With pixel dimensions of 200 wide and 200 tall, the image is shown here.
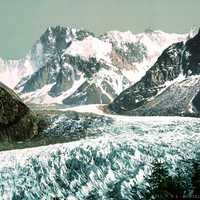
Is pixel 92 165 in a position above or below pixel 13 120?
below

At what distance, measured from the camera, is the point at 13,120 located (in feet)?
260

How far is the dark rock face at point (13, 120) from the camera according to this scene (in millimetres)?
77938

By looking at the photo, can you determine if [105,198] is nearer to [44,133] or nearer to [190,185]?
[190,185]

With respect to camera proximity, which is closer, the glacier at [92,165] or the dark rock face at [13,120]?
the glacier at [92,165]

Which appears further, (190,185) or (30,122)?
(30,122)

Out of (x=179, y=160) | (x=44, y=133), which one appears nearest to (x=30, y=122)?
(x=44, y=133)

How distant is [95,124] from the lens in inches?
3150

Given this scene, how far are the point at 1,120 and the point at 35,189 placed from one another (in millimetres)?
18818

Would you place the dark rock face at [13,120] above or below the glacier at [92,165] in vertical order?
above

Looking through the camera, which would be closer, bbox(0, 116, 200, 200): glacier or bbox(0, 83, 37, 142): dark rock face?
bbox(0, 116, 200, 200): glacier

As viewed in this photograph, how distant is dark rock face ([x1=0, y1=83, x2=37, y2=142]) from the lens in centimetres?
7794

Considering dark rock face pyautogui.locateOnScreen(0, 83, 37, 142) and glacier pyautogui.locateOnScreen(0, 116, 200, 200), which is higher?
dark rock face pyautogui.locateOnScreen(0, 83, 37, 142)

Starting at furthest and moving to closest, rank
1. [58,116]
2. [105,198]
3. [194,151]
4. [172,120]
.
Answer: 1. [58,116]
2. [172,120]
3. [194,151]
4. [105,198]

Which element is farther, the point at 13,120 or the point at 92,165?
the point at 13,120
